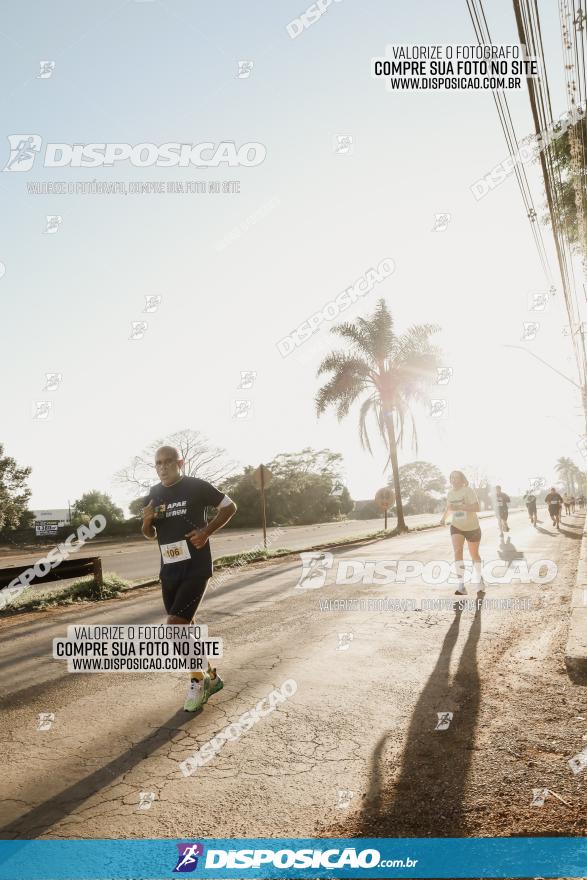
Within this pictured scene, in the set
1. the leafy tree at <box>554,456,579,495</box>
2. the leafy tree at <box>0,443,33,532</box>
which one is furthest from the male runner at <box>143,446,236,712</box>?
the leafy tree at <box>554,456,579,495</box>

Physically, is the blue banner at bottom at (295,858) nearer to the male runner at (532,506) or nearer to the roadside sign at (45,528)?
the male runner at (532,506)

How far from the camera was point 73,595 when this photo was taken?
912 centimetres

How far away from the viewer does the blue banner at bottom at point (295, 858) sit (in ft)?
7.13

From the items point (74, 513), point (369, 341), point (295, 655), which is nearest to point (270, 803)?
point (295, 655)

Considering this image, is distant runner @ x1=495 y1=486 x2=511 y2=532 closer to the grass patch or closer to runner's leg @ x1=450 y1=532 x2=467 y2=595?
runner's leg @ x1=450 y1=532 x2=467 y2=595

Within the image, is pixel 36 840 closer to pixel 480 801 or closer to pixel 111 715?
pixel 111 715

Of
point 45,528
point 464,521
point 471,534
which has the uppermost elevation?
point 464,521

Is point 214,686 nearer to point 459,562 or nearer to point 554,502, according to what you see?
point 459,562

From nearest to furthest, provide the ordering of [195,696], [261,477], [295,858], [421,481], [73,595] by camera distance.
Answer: [295,858] < [195,696] < [73,595] < [261,477] < [421,481]

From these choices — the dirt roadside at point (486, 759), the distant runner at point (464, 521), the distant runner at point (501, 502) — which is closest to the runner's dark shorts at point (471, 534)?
the distant runner at point (464, 521)

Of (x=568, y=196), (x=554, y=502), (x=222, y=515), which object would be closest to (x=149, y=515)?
(x=222, y=515)

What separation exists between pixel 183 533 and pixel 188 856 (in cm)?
225

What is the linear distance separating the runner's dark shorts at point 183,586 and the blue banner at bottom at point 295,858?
72.1 inches

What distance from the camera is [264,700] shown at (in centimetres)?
→ 416
